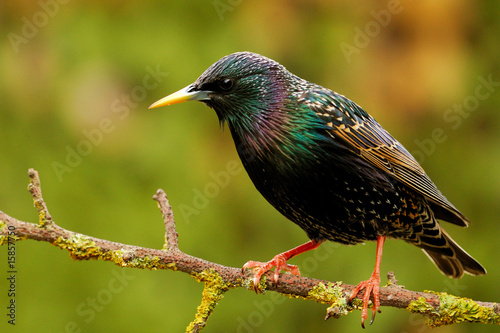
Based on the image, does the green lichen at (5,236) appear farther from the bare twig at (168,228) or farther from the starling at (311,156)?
the starling at (311,156)

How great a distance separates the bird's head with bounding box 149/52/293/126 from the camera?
118 inches

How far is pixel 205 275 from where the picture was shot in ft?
8.94

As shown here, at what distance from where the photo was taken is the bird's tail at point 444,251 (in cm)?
346

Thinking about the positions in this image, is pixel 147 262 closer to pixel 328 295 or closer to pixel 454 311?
pixel 328 295

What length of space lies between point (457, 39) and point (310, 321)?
2348 mm

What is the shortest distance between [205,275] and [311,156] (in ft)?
2.40

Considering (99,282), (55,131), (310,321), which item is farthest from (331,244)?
(55,131)

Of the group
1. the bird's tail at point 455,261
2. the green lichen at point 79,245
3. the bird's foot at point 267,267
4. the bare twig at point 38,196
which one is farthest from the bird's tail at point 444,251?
the bare twig at point 38,196

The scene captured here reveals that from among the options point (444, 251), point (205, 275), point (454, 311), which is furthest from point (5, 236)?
point (444, 251)

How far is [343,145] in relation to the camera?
305 centimetres

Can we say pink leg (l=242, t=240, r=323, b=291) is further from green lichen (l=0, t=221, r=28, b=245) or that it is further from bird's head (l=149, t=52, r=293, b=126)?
green lichen (l=0, t=221, r=28, b=245)

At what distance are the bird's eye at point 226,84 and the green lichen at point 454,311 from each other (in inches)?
52.0

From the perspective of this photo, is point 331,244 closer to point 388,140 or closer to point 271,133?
point 388,140

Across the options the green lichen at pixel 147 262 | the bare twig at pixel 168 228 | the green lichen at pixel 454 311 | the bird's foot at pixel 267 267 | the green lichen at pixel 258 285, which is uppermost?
the bare twig at pixel 168 228
